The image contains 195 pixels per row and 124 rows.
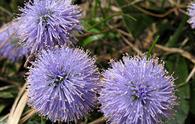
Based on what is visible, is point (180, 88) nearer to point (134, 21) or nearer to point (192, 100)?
point (192, 100)

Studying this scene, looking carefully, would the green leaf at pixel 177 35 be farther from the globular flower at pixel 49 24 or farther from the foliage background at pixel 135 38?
the globular flower at pixel 49 24

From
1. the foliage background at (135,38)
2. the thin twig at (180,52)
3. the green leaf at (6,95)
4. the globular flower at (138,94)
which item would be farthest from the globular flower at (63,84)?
the thin twig at (180,52)

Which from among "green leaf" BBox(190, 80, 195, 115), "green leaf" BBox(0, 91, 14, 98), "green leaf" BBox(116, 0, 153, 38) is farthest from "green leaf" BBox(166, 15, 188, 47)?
"green leaf" BBox(0, 91, 14, 98)

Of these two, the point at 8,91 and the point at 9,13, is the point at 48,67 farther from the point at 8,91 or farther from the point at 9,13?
the point at 9,13

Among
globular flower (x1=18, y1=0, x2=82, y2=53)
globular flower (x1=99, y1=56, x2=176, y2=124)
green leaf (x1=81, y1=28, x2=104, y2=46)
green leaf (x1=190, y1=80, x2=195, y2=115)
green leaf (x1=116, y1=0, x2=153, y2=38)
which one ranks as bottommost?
globular flower (x1=99, y1=56, x2=176, y2=124)

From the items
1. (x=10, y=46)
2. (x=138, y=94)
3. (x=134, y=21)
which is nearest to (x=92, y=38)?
(x=134, y=21)

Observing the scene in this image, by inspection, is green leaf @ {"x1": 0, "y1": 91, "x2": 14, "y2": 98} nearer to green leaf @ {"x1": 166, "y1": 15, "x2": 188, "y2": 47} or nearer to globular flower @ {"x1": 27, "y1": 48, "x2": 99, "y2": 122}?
globular flower @ {"x1": 27, "y1": 48, "x2": 99, "y2": 122}

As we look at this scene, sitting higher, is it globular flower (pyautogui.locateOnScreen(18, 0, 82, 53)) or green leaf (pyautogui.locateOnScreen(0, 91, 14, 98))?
globular flower (pyautogui.locateOnScreen(18, 0, 82, 53))
